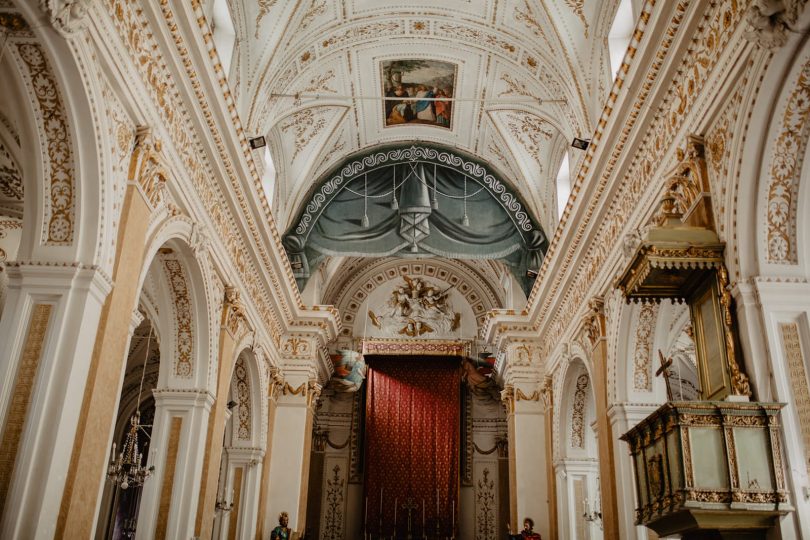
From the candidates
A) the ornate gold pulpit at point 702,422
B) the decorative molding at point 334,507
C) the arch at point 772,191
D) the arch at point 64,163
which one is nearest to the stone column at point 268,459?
the decorative molding at point 334,507

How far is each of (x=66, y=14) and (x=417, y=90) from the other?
861 centimetres

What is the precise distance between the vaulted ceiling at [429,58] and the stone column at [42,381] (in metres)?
4.93

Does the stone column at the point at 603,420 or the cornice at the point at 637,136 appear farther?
the stone column at the point at 603,420

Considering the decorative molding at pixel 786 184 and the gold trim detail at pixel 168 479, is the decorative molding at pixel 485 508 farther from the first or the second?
the decorative molding at pixel 786 184

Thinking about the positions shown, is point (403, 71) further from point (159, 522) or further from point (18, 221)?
point (159, 522)

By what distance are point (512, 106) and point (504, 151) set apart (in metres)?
1.30

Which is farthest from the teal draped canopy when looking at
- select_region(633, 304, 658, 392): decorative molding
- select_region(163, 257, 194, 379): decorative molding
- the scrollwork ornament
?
the scrollwork ornament

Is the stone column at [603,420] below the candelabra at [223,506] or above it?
above

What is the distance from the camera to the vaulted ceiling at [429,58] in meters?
10.8

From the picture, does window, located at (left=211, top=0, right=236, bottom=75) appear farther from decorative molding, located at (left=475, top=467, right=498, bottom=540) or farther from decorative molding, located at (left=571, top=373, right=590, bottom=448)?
decorative molding, located at (left=475, top=467, right=498, bottom=540)

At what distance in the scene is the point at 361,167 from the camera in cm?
1449

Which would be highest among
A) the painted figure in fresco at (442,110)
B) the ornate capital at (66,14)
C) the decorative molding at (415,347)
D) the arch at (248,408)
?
the painted figure in fresco at (442,110)

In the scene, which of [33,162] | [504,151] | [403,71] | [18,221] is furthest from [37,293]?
[504,151]

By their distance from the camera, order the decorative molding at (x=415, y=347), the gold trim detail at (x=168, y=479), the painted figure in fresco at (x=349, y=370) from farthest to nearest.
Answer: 1. the decorative molding at (x=415, y=347)
2. the painted figure in fresco at (x=349, y=370)
3. the gold trim detail at (x=168, y=479)
